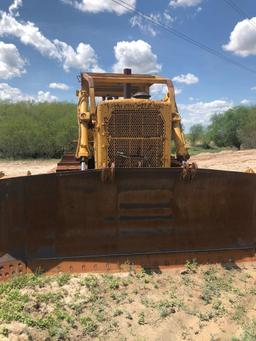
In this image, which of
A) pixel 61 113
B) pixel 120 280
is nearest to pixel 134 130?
pixel 120 280

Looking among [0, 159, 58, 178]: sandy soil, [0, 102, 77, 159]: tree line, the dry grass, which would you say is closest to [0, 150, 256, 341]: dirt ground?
the dry grass

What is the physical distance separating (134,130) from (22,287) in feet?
7.66

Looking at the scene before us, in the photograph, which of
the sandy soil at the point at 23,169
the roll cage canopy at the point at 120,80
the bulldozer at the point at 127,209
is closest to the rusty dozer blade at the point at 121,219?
the bulldozer at the point at 127,209

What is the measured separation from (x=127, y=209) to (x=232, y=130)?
37.5 metres

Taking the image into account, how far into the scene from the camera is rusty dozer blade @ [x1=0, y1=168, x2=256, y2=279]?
448cm

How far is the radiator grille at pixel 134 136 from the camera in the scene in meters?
5.16

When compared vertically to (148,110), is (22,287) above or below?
below

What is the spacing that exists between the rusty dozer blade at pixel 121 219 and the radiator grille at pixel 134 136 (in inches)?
20.4

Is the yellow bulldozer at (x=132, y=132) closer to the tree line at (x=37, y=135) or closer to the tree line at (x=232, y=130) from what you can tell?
the tree line at (x=37, y=135)

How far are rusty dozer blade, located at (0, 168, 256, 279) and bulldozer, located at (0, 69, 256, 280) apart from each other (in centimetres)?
1

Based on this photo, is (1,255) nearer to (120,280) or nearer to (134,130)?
(120,280)

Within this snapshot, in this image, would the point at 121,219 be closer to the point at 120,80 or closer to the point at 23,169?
the point at 120,80

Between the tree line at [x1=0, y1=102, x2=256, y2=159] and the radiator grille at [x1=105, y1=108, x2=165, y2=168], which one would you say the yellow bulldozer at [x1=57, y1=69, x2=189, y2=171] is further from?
the tree line at [x1=0, y1=102, x2=256, y2=159]

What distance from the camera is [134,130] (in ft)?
17.0
